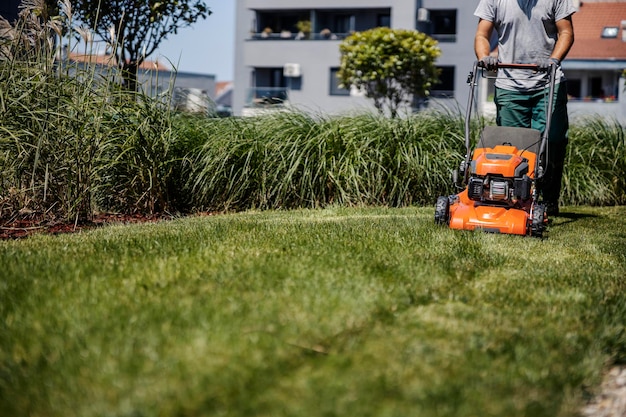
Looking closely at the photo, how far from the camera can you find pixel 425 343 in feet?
9.41

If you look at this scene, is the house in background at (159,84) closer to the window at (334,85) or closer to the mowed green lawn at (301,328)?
the mowed green lawn at (301,328)

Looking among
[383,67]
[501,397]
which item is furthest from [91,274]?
[383,67]

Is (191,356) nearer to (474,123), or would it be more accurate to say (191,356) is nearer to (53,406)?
(53,406)

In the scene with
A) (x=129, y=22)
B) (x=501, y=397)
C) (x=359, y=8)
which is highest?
(x=359, y=8)

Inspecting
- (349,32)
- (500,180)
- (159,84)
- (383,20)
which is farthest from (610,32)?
(500,180)

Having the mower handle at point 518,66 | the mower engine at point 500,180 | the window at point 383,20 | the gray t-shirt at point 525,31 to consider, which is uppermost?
the window at point 383,20

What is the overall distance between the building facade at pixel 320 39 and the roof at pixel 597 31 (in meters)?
4.78

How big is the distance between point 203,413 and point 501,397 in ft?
2.93

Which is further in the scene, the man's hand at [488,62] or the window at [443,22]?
the window at [443,22]

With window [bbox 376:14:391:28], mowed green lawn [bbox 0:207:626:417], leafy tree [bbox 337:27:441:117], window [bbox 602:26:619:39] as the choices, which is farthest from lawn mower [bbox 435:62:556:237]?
window [bbox 602:26:619:39]

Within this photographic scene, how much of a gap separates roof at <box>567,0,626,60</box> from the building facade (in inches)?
188

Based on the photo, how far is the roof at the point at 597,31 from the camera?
34.4 m

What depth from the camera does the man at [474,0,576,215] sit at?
6.30 metres

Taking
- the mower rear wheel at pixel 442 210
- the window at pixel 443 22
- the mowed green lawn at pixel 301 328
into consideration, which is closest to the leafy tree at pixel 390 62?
the window at pixel 443 22
